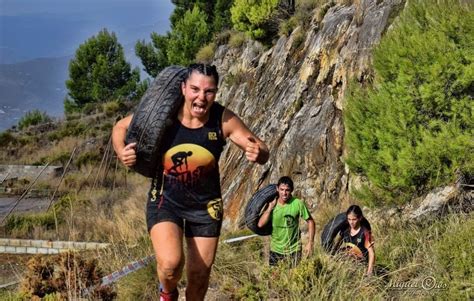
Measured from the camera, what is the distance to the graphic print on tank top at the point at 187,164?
4.33 metres

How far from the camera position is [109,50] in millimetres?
59594

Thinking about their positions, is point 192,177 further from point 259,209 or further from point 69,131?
point 69,131

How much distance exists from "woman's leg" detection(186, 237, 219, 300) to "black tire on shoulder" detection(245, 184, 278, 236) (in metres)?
2.26

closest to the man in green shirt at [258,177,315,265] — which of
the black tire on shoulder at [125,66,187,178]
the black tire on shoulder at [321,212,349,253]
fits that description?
the black tire on shoulder at [321,212,349,253]

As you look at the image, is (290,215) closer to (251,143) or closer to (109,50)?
(251,143)

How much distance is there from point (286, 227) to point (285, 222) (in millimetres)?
53

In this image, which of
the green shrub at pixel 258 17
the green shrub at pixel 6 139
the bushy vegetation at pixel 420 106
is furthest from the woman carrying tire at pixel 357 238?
the green shrub at pixel 6 139

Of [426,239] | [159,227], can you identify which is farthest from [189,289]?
[426,239]

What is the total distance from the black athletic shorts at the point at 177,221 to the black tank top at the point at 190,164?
45 mm

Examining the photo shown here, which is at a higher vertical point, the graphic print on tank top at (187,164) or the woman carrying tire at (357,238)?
the graphic print on tank top at (187,164)

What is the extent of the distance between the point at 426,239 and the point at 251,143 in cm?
307

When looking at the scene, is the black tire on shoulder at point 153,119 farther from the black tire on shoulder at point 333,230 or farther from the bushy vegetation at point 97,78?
the bushy vegetation at point 97,78

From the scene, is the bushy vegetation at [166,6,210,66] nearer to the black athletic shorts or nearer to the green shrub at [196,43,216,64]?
the green shrub at [196,43,216,64]

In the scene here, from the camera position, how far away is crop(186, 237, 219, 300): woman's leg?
4.45m
